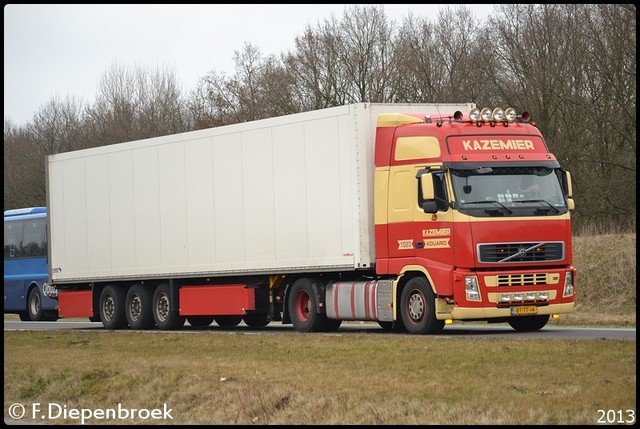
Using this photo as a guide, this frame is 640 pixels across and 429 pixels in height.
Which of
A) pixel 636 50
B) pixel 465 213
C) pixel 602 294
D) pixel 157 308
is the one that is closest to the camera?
pixel 465 213

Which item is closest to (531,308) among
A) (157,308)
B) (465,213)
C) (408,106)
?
(465,213)

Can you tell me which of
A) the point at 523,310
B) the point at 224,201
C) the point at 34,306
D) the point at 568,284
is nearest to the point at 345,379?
the point at 523,310

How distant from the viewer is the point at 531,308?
73.0 ft

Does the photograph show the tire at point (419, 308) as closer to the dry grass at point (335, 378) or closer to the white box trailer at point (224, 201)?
the dry grass at point (335, 378)

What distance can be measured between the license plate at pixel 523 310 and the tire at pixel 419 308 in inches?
52.2

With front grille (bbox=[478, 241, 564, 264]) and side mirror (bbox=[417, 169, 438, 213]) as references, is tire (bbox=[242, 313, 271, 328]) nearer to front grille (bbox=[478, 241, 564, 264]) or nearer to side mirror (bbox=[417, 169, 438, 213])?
side mirror (bbox=[417, 169, 438, 213])

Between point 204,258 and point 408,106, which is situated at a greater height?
point 408,106

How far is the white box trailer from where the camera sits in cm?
2397

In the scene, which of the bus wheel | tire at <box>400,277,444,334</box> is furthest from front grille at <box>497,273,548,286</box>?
the bus wheel

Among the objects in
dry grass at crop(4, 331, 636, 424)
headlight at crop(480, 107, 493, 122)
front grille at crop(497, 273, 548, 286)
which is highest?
headlight at crop(480, 107, 493, 122)

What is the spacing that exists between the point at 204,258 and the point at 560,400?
16.0 meters

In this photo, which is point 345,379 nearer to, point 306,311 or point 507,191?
point 507,191

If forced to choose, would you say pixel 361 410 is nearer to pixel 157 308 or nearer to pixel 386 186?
pixel 386 186

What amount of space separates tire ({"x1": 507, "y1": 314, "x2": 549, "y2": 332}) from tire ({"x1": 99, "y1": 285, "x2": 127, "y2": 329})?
1074 centimetres
